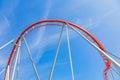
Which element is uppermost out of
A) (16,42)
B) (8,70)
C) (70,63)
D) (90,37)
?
(16,42)

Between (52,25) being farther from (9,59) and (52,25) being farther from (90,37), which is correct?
(9,59)

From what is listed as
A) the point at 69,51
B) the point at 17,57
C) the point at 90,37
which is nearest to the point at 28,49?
the point at 17,57

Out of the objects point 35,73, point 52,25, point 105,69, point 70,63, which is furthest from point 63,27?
point 105,69

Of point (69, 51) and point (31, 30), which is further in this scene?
point (31, 30)

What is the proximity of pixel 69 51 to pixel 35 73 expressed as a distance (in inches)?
121

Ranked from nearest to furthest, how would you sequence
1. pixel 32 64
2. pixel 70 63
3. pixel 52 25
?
pixel 70 63 → pixel 32 64 → pixel 52 25

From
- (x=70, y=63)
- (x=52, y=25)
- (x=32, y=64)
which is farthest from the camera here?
(x=52, y=25)

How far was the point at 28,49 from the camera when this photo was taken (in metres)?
17.5

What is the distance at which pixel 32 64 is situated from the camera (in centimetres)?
1694

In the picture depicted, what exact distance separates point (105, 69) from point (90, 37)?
335 centimetres

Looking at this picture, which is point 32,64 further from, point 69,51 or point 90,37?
point 90,37

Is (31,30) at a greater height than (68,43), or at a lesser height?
greater

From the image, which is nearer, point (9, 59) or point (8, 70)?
point (8, 70)

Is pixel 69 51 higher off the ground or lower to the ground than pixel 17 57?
lower
